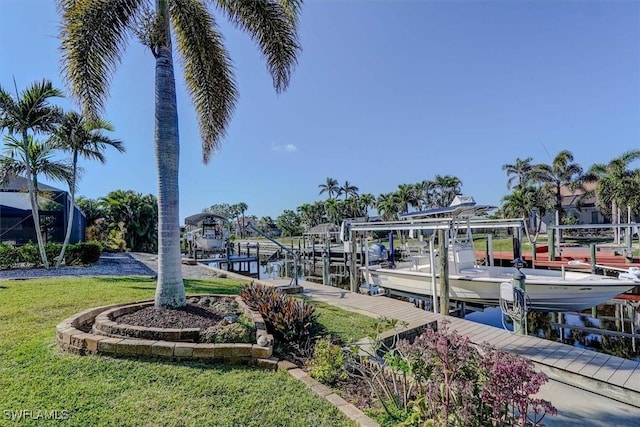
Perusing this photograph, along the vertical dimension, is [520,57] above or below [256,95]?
above

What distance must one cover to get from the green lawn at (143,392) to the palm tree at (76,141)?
32.1ft

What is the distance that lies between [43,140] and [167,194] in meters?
11.0

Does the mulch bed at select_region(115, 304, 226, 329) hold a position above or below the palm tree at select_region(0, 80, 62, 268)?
below

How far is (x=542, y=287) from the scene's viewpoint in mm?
8383

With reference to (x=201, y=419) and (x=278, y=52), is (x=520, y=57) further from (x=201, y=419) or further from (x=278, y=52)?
(x=201, y=419)

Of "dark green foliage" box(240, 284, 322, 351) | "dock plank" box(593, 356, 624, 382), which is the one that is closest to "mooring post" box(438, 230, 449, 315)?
"dock plank" box(593, 356, 624, 382)

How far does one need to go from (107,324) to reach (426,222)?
719cm

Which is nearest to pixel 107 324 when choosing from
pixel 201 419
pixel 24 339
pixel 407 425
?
pixel 24 339

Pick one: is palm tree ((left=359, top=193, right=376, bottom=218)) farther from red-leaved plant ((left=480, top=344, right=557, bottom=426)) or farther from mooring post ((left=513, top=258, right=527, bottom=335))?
red-leaved plant ((left=480, top=344, right=557, bottom=426))

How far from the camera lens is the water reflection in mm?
7021

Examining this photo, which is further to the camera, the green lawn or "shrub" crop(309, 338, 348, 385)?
"shrub" crop(309, 338, 348, 385)

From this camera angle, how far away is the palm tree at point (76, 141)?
11.9 m

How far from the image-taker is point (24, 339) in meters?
4.29

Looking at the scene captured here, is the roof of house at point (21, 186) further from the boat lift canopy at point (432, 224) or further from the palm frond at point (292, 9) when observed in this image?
the palm frond at point (292, 9)
